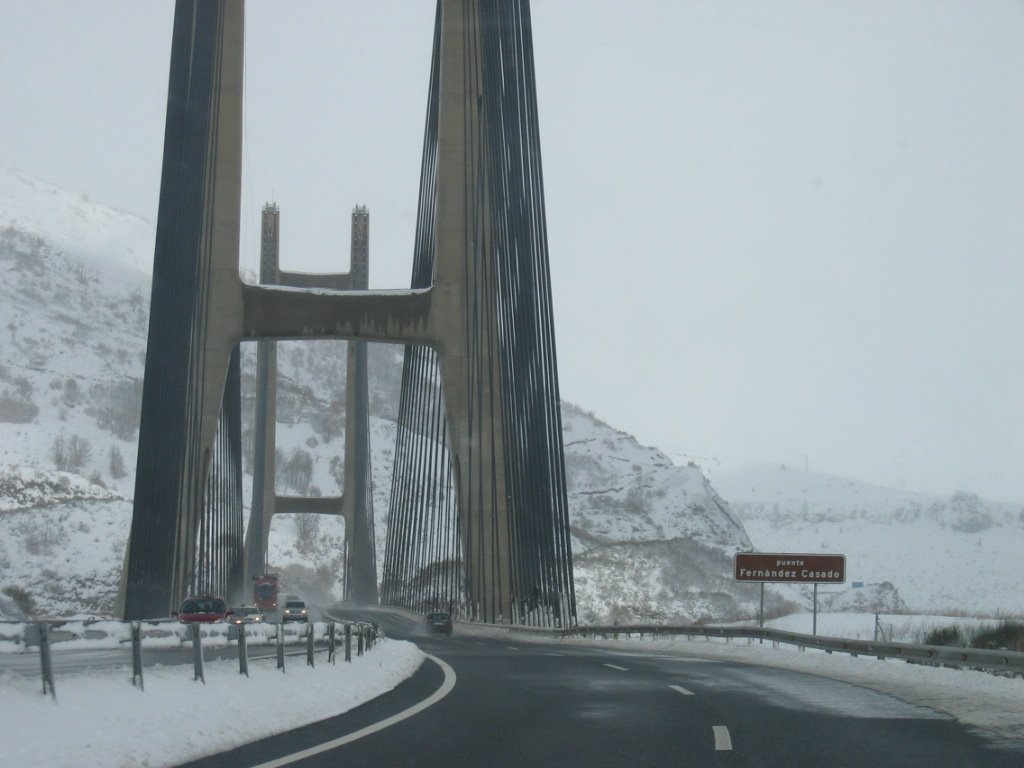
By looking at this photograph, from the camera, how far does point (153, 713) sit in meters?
9.98

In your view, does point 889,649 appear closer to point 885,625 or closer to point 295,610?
point 885,625

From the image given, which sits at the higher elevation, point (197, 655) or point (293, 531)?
point (293, 531)

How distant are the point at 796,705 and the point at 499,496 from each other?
25.6 m

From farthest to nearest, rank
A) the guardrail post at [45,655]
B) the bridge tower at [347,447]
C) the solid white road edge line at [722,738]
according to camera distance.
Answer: the bridge tower at [347,447]
the solid white road edge line at [722,738]
the guardrail post at [45,655]

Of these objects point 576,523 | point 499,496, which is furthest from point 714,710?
point 576,523

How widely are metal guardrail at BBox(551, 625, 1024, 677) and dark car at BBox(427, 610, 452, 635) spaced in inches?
352

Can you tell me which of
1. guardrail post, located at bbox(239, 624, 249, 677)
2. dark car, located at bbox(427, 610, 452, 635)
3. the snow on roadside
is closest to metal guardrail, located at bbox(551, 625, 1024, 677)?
the snow on roadside

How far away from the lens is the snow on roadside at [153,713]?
8.48m

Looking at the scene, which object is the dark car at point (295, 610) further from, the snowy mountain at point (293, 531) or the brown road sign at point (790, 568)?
the snowy mountain at point (293, 531)

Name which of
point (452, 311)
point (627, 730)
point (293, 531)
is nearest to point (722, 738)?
point (627, 730)

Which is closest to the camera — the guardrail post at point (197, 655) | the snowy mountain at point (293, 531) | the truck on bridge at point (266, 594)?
the guardrail post at point (197, 655)

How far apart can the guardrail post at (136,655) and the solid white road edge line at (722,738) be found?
3884 mm

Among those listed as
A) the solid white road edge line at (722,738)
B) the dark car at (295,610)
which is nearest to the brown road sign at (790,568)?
the solid white road edge line at (722,738)

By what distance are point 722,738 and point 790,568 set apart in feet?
69.2
